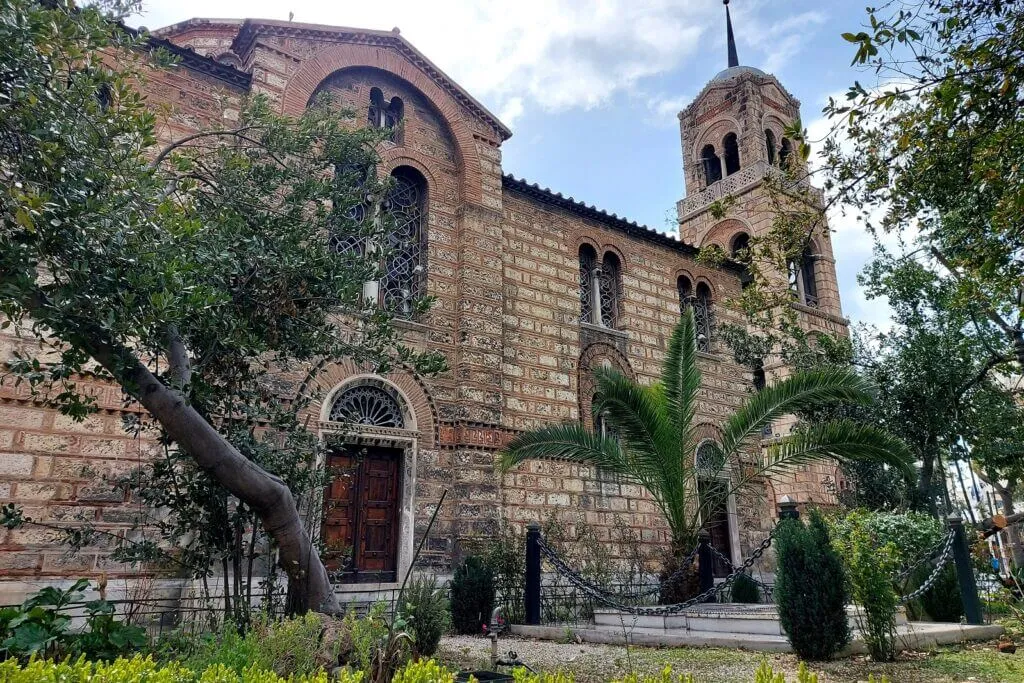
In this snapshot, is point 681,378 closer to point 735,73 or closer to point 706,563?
point 706,563

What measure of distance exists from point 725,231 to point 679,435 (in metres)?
10.1

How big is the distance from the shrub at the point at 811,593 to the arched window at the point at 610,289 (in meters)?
7.75

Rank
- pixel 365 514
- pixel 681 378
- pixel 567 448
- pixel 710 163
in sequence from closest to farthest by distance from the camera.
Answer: pixel 365 514 → pixel 567 448 → pixel 681 378 → pixel 710 163

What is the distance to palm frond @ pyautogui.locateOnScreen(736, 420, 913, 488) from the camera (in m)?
9.93

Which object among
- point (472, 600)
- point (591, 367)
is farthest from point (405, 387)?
point (591, 367)

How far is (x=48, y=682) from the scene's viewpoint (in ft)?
8.56

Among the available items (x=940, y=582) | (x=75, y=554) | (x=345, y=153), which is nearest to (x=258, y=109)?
(x=345, y=153)

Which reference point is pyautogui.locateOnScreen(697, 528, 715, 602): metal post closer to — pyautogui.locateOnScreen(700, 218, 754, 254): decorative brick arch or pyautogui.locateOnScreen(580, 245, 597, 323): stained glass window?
pyautogui.locateOnScreen(580, 245, 597, 323): stained glass window

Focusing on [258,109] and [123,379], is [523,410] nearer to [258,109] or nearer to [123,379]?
[258,109]

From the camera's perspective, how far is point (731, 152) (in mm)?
20406

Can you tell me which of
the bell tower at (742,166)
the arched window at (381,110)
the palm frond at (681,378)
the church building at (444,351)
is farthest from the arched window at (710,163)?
the arched window at (381,110)

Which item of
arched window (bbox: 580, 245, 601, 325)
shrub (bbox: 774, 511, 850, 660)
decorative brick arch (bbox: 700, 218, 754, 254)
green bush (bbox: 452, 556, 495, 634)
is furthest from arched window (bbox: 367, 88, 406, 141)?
decorative brick arch (bbox: 700, 218, 754, 254)

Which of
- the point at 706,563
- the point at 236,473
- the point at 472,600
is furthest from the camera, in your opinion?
the point at 706,563

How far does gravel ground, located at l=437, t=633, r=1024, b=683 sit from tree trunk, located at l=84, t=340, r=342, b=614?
4.67 feet
